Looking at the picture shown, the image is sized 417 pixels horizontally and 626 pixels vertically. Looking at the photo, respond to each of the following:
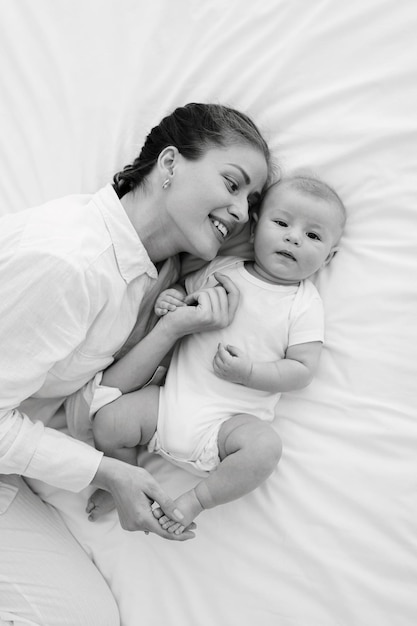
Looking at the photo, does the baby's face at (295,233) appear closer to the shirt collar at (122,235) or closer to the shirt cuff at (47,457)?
the shirt collar at (122,235)

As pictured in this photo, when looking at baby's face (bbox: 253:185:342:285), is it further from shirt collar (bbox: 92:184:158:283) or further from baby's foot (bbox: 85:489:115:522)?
baby's foot (bbox: 85:489:115:522)

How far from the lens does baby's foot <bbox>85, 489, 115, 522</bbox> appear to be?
1.36m

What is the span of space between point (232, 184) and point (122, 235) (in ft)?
0.79

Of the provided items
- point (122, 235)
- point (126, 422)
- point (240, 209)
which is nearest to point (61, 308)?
point (122, 235)

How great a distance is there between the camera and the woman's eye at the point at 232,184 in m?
1.25

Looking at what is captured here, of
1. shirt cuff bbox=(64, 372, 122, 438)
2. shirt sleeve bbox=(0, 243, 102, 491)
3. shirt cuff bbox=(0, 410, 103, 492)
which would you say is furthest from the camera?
shirt cuff bbox=(64, 372, 122, 438)

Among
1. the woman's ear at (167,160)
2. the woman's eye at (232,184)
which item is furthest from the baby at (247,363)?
the woman's ear at (167,160)

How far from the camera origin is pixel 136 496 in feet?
4.02

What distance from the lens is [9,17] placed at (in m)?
1.52

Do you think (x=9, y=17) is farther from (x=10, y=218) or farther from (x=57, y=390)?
(x=57, y=390)

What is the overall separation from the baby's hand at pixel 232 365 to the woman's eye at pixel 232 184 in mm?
312

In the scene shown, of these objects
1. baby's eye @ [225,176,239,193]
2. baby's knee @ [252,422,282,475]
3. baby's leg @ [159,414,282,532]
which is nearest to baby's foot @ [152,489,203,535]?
baby's leg @ [159,414,282,532]

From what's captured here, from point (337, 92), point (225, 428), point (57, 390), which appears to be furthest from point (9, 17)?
point (225, 428)

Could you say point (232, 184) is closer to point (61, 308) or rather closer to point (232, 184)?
point (232, 184)
